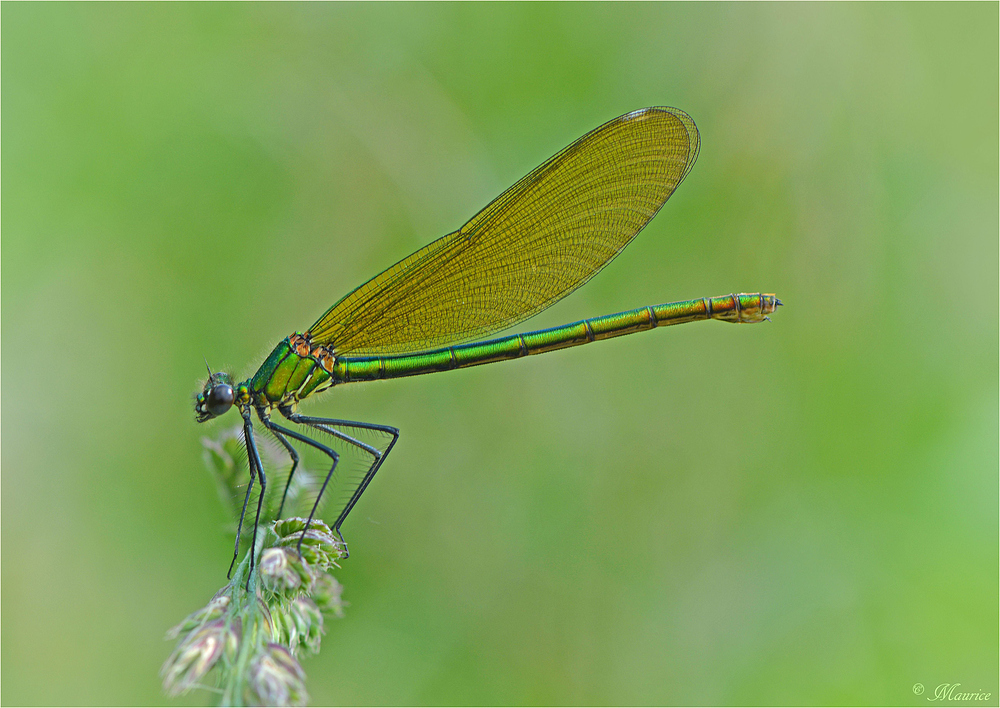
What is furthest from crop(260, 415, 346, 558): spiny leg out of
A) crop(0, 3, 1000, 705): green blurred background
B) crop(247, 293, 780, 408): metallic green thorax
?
crop(0, 3, 1000, 705): green blurred background

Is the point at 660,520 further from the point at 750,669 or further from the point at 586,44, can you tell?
the point at 586,44

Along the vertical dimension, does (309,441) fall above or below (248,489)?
above

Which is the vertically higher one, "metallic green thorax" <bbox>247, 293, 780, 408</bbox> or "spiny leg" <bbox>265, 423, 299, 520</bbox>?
"metallic green thorax" <bbox>247, 293, 780, 408</bbox>

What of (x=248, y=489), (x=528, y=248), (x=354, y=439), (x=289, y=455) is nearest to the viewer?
(x=248, y=489)

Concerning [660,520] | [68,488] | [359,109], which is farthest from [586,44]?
[68,488]

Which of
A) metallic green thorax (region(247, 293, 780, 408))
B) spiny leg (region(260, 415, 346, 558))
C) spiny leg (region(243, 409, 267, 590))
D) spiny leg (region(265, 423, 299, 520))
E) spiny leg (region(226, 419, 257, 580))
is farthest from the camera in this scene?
metallic green thorax (region(247, 293, 780, 408))

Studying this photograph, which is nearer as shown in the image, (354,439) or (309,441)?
(309,441)

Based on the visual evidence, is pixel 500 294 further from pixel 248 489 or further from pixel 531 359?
pixel 248 489

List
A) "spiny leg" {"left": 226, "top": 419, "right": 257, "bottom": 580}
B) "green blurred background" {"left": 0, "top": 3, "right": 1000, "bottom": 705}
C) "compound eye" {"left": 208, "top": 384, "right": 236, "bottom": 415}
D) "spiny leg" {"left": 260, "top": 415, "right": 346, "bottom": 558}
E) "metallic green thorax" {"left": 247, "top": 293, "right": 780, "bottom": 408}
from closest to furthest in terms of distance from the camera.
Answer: "spiny leg" {"left": 226, "top": 419, "right": 257, "bottom": 580} → "spiny leg" {"left": 260, "top": 415, "right": 346, "bottom": 558} → "compound eye" {"left": 208, "top": 384, "right": 236, "bottom": 415} → "metallic green thorax" {"left": 247, "top": 293, "right": 780, "bottom": 408} → "green blurred background" {"left": 0, "top": 3, "right": 1000, "bottom": 705}

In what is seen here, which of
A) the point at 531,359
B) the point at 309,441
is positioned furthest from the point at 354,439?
the point at 531,359

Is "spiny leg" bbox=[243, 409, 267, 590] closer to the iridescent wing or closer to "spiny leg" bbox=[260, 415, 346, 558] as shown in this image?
"spiny leg" bbox=[260, 415, 346, 558]
